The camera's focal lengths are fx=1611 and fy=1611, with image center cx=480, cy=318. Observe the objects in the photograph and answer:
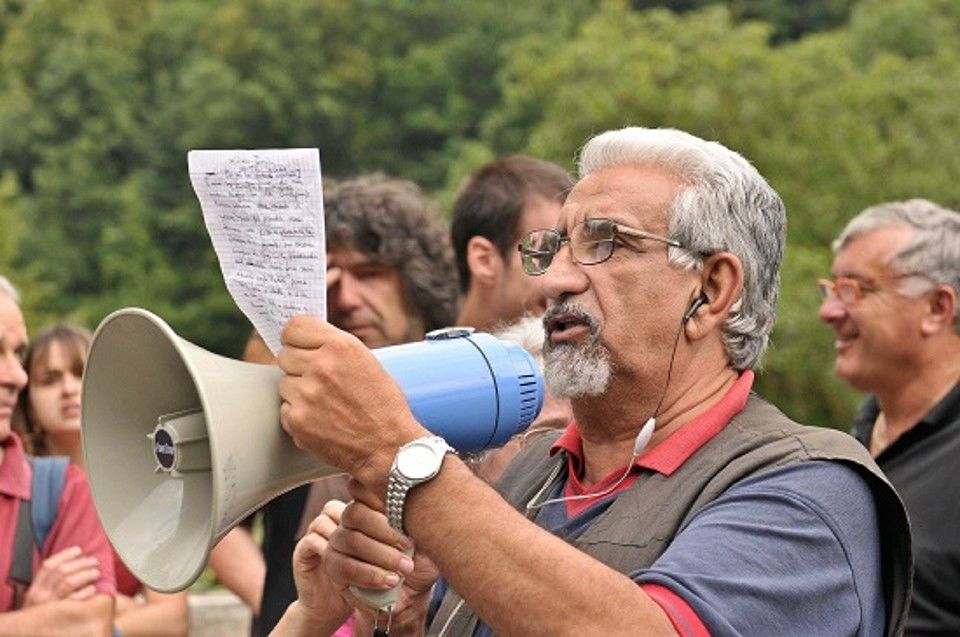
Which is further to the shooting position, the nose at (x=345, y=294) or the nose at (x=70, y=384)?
the nose at (x=70, y=384)

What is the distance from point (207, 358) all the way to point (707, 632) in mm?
866

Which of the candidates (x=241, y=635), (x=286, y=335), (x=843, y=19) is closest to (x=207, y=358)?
(x=286, y=335)

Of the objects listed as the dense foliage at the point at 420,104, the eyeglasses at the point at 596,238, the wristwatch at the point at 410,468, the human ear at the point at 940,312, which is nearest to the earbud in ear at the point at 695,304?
the eyeglasses at the point at 596,238

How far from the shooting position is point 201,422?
2623mm

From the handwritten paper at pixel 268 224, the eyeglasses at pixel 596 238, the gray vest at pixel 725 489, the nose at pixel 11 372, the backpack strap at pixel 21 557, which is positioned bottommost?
the backpack strap at pixel 21 557

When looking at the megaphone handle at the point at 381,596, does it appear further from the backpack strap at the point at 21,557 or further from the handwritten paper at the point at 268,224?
the backpack strap at the point at 21,557

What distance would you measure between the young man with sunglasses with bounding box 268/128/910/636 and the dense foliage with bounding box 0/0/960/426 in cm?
2528

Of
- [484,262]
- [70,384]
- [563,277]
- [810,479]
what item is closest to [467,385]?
[563,277]

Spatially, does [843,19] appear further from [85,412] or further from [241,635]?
[85,412]

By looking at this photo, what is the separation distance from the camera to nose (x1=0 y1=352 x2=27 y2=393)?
190 inches

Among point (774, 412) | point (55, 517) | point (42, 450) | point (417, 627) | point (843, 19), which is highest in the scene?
point (774, 412)

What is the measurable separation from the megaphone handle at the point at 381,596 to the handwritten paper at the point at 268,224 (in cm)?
58

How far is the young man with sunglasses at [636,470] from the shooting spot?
2.42 meters

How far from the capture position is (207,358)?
2.48 meters
